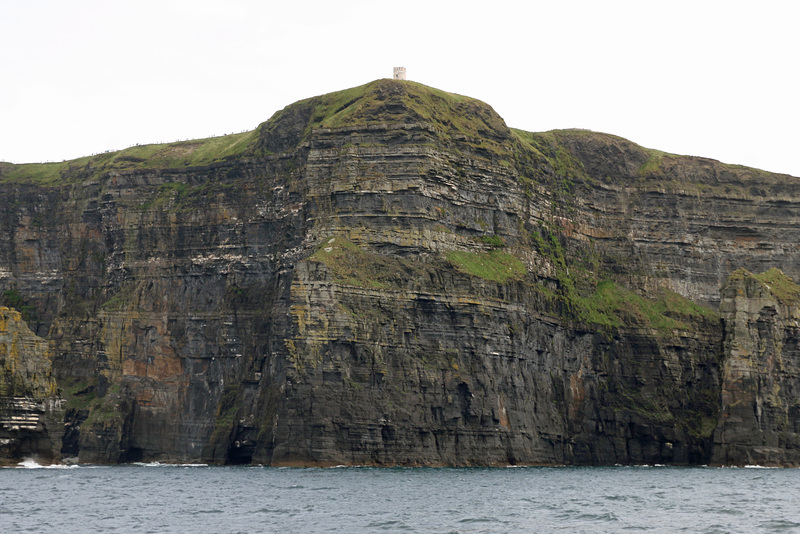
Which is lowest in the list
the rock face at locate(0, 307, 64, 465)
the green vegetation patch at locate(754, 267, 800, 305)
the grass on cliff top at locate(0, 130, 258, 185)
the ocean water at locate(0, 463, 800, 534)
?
the ocean water at locate(0, 463, 800, 534)

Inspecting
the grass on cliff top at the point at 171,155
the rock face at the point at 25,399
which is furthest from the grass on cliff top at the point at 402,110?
the rock face at the point at 25,399

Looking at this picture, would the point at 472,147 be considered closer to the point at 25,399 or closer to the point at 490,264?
the point at 490,264

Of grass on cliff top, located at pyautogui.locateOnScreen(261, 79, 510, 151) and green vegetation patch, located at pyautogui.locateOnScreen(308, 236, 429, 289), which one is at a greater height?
grass on cliff top, located at pyautogui.locateOnScreen(261, 79, 510, 151)

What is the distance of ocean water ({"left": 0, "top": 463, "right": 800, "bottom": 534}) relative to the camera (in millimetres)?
83625

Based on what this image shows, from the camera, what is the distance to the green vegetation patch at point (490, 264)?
503ft

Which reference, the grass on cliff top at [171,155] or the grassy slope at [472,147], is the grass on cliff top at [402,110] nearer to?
the grassy slope at [472,147]

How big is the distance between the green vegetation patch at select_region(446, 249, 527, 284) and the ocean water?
25.0 m

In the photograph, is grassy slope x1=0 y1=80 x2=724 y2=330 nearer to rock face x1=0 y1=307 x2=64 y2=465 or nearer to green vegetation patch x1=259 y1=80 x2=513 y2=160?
green vegetation patch x1=259 y1=80 x2=513 y2=160

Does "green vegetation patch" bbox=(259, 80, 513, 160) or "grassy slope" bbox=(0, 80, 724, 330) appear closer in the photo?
"grassy slope" bbox=(0, 80, 724, 330)

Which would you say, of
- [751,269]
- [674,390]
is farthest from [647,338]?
[751,269]

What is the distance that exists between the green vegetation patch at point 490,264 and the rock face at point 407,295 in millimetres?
349

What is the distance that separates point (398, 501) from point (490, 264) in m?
62.7

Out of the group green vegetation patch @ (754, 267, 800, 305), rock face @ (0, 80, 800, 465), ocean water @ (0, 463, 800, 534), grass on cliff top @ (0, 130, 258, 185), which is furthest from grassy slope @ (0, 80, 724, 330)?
ocean water @ (0, 463, 800, 534)

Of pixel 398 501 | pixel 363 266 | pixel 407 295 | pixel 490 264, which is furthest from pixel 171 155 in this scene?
pixel 398 501
